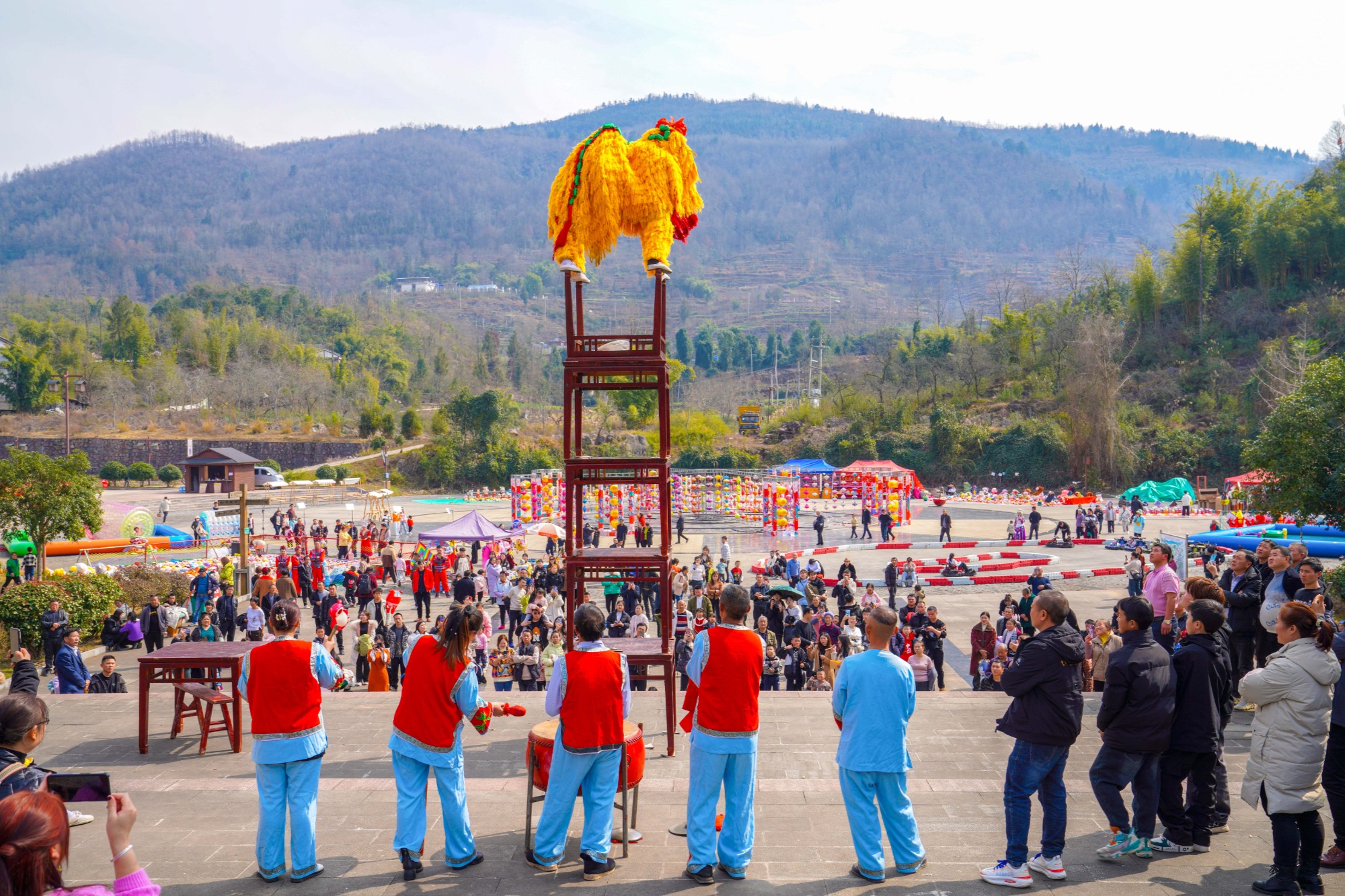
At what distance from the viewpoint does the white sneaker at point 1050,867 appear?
4.66m

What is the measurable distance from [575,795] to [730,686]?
100 cm

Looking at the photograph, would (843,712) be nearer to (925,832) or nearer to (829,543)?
(925,832)

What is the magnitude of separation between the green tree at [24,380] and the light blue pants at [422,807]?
68.4 m

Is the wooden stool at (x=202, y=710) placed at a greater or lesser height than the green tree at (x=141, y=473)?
lesser

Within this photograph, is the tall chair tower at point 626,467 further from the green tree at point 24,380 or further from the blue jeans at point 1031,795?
the green tree at point 24,380

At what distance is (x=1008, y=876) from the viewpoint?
461 cm

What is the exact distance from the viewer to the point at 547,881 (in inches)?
189

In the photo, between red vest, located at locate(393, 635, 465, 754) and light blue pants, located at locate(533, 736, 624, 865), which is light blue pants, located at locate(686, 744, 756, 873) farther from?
red vest, located at locate(393, 635, 465, 754)

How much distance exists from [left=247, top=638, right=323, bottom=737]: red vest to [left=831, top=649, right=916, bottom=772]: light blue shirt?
8.77 ft

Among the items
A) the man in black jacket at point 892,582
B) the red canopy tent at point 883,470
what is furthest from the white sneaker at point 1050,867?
the red canopy tent at point 883,470

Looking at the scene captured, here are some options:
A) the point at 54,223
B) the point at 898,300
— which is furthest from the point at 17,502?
the point at 54,223

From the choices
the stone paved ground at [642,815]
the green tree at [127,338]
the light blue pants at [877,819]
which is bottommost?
the stone paved ground at [642,815]

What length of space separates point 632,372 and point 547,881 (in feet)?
12.3

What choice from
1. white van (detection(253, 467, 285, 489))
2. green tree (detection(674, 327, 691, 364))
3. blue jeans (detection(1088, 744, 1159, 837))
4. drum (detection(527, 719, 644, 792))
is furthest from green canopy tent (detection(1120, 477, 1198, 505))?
green tree (detection(674, 327, 691, 364))
